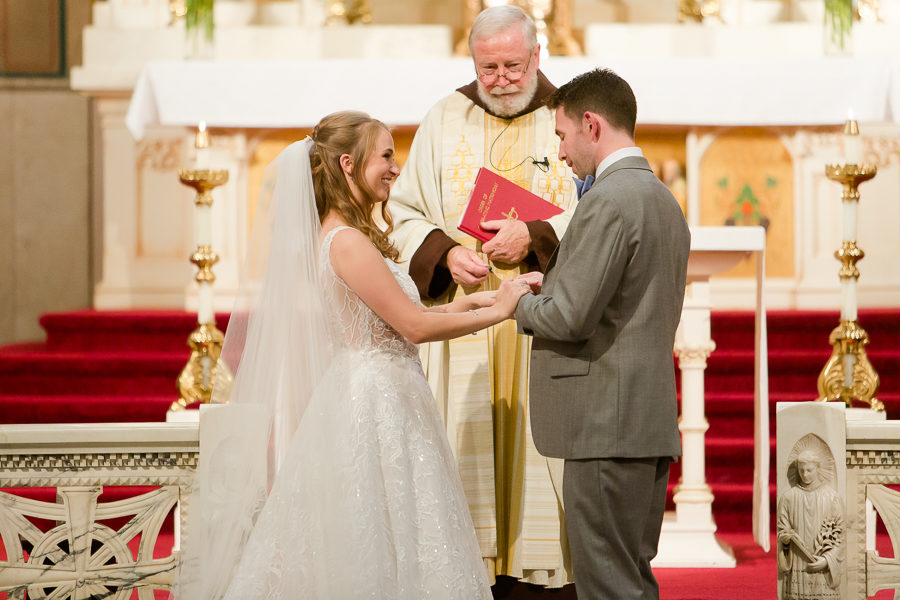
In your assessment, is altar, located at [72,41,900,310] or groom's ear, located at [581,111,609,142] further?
altar, located at [72,41,900,310]

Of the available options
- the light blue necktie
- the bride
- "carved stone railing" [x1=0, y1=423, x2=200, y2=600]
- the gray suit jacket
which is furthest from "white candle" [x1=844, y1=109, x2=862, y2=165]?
"carved stone railing" [x1=0, y1=423, x2=200, y2=600]

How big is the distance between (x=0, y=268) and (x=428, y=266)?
6.39 metres

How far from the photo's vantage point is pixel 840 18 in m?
7.01

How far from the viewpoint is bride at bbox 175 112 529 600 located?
10.3 feet

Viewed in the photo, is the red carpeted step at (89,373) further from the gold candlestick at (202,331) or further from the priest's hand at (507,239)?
the priest's hand at (507,239)

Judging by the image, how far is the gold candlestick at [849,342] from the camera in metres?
4.52

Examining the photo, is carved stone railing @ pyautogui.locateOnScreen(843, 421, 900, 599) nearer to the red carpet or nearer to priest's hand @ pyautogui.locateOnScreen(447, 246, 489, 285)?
priest's hand @ pyautogui.locateOnScreen(447, 246, 489, 285)

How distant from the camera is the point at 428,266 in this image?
3920 millimetres

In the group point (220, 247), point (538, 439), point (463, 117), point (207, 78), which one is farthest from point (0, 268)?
point (538, 439)

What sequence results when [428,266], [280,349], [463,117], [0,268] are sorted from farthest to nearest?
[0,268] < [463,117] < [428,266] < [280,349]

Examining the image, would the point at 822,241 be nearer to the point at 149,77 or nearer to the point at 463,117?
the point at 463,117

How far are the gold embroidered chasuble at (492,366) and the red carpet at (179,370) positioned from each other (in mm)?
1694

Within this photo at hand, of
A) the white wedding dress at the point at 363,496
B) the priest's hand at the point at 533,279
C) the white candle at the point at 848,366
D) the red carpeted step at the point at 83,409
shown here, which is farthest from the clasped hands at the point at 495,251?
the red carpeted step at the point at 83,409

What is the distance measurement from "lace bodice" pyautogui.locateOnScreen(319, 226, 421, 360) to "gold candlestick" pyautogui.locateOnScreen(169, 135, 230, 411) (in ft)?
4.51
